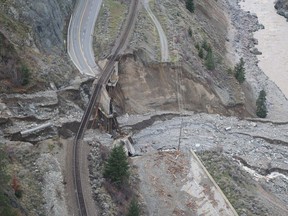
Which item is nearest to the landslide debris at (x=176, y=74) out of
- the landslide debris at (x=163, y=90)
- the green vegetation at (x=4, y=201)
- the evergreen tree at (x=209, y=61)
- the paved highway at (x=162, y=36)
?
the landslide debris at (x=163, y=90)

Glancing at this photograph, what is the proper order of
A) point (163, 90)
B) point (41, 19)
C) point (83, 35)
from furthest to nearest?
point (83, 35), point (163, 90), point (41, 19)

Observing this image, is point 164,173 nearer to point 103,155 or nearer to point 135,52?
point 103,155

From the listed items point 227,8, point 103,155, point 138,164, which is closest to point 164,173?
point 138,164

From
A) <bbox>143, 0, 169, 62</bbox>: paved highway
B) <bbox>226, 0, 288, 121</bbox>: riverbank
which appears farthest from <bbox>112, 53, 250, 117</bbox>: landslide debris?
<bbox>226, 0, 288, 121</bbox>: riverbank

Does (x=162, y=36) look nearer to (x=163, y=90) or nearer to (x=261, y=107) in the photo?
(x=163, y=90)

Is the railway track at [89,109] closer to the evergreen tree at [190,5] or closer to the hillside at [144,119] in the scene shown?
Result: the hillside at [144,119]

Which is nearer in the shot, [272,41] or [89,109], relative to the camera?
[89,109]

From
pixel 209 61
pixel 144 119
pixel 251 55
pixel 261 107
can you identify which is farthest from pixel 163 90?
pixel 251 55
